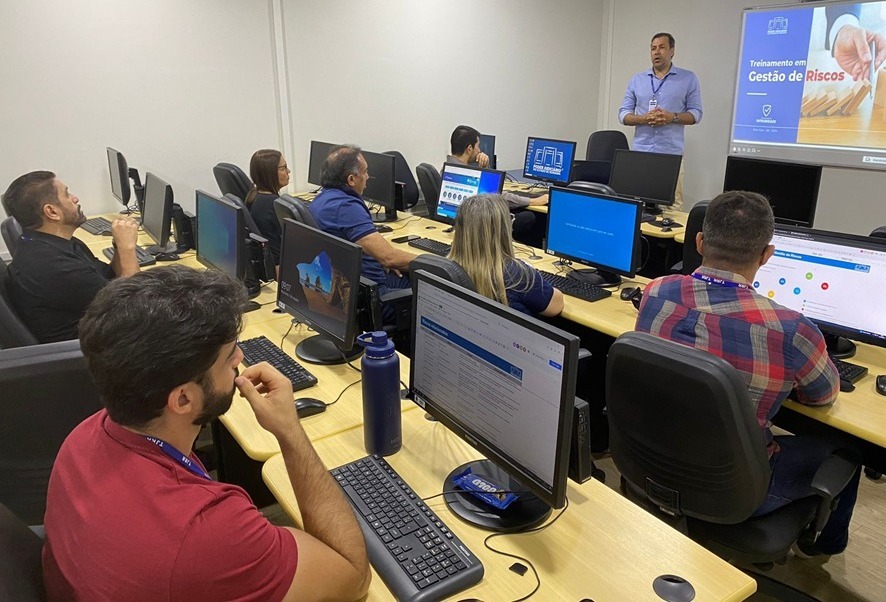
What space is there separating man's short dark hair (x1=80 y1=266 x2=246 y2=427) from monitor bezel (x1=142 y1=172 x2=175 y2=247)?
101 inches

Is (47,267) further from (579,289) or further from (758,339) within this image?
(758,339)

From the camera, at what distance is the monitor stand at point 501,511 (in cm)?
140

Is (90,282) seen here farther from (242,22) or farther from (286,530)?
(242,22)

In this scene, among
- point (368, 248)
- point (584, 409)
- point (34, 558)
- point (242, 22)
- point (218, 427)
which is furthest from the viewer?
point (242, 22)

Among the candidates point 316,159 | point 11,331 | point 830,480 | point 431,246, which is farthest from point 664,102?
point 11,331

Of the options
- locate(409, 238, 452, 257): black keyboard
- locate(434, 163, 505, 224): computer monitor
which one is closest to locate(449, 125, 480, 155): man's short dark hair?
locate(434, 163, 505, 224): computer monitor

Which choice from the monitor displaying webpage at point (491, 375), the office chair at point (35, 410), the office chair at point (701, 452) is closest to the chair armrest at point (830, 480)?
the office chair at point (701, 452)

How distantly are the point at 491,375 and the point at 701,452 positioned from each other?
0.68 metres

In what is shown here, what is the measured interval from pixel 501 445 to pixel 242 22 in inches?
188

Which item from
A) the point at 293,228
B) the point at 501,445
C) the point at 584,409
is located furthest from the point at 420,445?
the point at 293,228

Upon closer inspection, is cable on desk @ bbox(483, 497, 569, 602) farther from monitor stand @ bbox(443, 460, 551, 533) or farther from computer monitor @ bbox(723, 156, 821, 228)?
computer monitor @ bbox(723, 156, 821, 228)

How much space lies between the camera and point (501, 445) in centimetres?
141

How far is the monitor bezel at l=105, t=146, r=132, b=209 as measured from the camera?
4457mm

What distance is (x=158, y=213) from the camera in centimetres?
369
